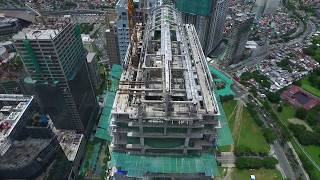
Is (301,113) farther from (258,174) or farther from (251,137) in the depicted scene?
(258,174)

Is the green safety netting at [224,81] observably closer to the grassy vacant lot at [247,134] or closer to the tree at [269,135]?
the grassy vacant lot at [247,134]

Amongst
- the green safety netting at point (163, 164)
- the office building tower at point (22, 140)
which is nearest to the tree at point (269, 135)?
the green safety netting at point (163, 164)

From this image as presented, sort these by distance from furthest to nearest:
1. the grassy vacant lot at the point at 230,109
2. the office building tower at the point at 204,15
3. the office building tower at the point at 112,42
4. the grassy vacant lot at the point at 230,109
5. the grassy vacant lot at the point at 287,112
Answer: the office building tower at the point at 204,15, the grassy vacant lot at the point at 287,112, the office building tower at the point at 112,42, the grassy vacant lot at the point at 230,109, the grassy vacant lot at the point at 230,109

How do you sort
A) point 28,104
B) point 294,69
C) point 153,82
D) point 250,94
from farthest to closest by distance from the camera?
1. point 294,69
2. point 250,94
3. point 28,104
4. point 153,82

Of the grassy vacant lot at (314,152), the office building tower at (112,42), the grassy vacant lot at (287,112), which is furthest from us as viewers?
the grassy vacant lot at (287,112)

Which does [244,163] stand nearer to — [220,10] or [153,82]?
[153,82]

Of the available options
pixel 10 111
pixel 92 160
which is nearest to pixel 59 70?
pixel 10 111

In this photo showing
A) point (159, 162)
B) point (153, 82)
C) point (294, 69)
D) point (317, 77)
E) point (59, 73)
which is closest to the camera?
Result: point (159, 162)

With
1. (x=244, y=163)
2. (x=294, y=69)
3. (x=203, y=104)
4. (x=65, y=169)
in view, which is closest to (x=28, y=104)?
(x=65, y=169)
